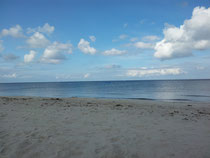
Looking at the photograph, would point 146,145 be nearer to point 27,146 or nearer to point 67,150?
point 67,150

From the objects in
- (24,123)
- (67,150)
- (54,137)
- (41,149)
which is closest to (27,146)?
(41,149)

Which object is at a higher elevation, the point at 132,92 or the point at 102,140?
the point at 102,140

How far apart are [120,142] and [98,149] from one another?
903 millimetres

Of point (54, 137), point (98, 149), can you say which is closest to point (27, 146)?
point (54, 137)

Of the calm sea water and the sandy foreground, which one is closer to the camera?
the sandy foreground

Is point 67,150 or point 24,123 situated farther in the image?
point 24,123

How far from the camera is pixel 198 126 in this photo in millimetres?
6992

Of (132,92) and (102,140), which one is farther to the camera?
(132,92)

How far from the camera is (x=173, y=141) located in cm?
509

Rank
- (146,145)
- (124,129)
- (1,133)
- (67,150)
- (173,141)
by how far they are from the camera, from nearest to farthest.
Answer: (67,150) < (146,145) < (173,141) < (1,133) < (124,129)

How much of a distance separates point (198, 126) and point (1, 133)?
28.8 feet

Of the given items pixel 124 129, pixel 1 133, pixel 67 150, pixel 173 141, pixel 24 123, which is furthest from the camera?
pixel 24 123

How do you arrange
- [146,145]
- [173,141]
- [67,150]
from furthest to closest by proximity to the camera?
[173,141], [146,145], [67,150]

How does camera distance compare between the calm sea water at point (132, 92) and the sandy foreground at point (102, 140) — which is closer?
the sandy foreground at point (102, 140)
